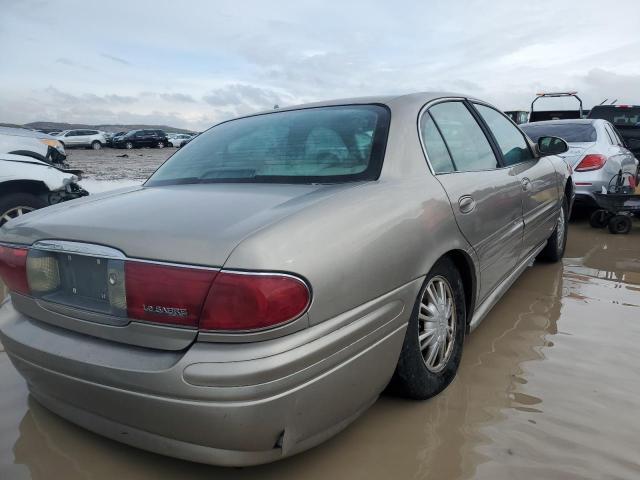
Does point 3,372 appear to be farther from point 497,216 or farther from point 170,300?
point 497,216

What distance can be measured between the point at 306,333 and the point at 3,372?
2.06 m

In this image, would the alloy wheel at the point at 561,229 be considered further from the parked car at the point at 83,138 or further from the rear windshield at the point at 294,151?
the parked car at the point at 83,138

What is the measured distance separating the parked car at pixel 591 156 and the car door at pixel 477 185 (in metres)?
3.79

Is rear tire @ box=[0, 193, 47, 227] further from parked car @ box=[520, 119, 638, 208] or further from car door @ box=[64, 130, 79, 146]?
car door @ box=[64, 130, 79, 146]

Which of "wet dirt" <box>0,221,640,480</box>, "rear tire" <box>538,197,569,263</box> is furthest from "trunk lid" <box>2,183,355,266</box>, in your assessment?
"rear tire" <box>538,197,569,263</box>

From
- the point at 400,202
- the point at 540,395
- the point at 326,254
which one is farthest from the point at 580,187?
the point at 326,254

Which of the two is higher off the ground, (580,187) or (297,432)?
(580,187)

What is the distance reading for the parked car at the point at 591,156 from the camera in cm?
649

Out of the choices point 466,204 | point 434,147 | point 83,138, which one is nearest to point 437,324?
point 466,204

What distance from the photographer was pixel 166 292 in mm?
1597

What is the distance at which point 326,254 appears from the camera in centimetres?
168

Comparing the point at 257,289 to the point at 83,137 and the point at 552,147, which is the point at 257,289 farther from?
the point at 83,137

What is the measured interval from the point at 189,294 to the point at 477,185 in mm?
1747

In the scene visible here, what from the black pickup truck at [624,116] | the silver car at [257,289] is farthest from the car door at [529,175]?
the black pickup truck at [624,116]
